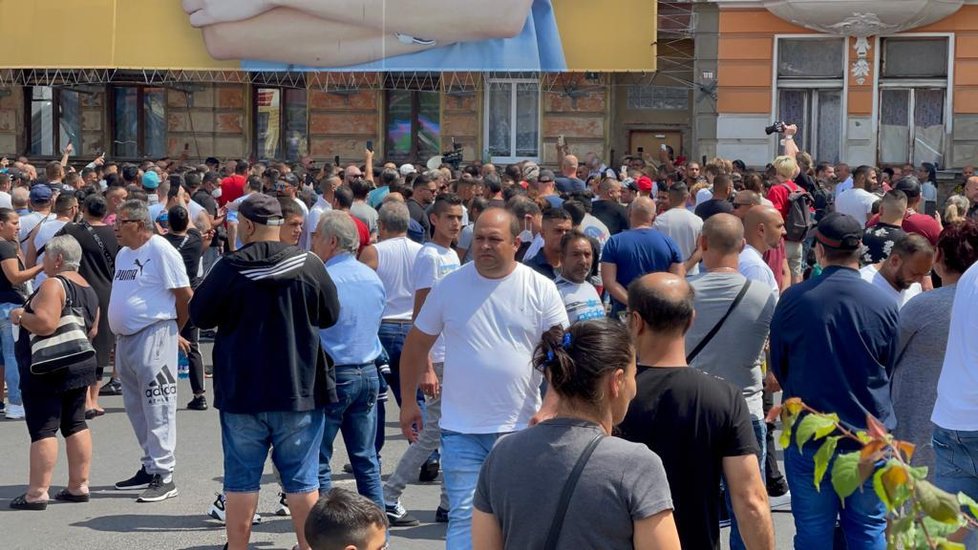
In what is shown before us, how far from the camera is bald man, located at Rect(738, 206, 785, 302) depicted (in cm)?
851

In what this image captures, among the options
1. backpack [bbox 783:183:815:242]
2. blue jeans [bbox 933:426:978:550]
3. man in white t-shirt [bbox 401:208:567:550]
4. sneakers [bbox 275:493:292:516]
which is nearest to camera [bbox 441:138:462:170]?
backpack [bbox 783:183:815:242]

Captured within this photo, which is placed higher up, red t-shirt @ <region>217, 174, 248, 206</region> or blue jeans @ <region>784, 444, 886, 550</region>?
red t-shirt @ <region>217, 174, 248, 206</region>

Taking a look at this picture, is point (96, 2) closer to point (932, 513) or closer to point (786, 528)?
point (786, 528)

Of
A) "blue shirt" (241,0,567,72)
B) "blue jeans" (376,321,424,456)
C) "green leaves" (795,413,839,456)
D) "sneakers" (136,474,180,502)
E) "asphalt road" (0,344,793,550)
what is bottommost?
"asphalt road" (0,344,793,550)

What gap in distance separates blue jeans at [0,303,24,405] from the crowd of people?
0.07 ft

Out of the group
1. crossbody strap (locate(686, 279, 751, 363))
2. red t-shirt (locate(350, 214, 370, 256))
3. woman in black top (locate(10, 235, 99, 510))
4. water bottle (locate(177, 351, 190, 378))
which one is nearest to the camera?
crossbody strap (locate(686, 279, 751, 363))

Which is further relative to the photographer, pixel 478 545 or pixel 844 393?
pixel 844 393

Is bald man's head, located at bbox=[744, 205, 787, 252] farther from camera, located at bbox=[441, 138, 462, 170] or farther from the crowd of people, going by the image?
camera, located at bbox=[441, 138, 462, 170]

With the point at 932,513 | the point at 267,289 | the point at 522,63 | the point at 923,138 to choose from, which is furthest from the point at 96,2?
the point at 932,513

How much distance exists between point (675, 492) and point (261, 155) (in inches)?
960

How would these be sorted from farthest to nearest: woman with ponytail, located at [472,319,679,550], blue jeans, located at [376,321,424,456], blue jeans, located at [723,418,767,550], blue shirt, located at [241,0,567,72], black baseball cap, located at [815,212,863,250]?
blue shirt, located at [241,0,567,72], blue jeans, located at [376,321,424,456], black baseball cap, located at [815,212,863,250], blue jeans, located at [723,418,767,550], woman with ponytail, located at [472,319,679,550]

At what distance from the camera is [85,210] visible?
1136 centimetres

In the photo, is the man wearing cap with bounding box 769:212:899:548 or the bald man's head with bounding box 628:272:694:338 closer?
the bald man's head with bounding box 628:272:694:338

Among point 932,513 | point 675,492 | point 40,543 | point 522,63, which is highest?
point 522,63
